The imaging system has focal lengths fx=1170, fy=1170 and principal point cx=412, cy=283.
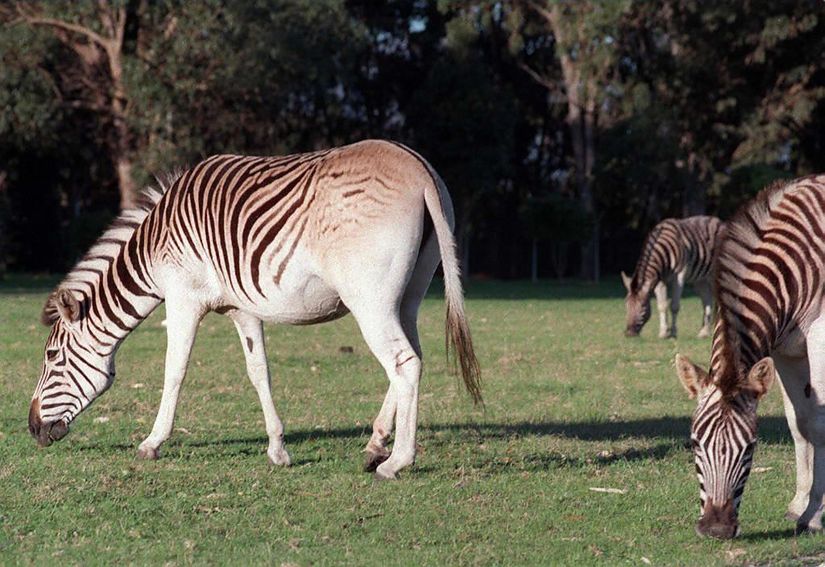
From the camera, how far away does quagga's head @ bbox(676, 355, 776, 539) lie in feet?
18.8

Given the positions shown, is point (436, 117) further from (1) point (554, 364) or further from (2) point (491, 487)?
(2) point (491, 487)

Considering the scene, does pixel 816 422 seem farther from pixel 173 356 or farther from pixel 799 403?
pixel 173 356

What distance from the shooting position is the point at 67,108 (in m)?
36.2

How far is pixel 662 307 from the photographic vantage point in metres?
19.5

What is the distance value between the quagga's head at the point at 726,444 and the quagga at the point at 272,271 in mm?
2211

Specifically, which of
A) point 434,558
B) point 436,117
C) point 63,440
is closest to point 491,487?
point 434,558

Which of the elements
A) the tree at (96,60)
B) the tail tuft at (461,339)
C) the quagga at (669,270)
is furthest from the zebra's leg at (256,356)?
the tree at (96,60)

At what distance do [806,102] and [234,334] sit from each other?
31517 millimetres

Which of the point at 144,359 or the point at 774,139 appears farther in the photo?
the point at 774,139

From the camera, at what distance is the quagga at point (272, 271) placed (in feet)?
25.1

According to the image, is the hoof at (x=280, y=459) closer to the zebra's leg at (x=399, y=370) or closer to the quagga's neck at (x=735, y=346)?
the zebra's leg at (x=399, y=370)

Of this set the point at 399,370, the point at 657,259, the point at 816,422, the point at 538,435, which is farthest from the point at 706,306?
the point at 816,422

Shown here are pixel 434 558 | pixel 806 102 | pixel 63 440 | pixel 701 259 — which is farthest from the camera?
pixel 806 102

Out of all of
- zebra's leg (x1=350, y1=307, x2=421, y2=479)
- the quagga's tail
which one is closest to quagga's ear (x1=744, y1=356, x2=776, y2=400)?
the quagga's tail
